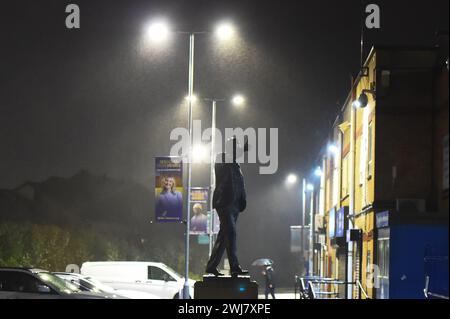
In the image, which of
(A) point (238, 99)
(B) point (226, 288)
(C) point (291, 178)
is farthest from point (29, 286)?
(C) point (291, 178)

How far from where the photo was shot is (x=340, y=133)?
119ft

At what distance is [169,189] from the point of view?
29141 mm

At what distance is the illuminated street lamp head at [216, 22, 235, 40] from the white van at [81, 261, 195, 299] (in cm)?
953

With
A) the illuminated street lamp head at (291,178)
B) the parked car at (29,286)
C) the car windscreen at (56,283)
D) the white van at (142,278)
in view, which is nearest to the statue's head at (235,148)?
the parked car at (29,286)

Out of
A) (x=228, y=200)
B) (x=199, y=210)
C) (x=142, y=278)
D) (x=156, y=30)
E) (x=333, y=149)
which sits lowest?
(x=142, y=278)

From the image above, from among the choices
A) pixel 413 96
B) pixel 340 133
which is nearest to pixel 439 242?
pixel 413 96

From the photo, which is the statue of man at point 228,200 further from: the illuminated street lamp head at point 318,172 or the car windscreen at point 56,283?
the illuminated street lamp head at point 318,172

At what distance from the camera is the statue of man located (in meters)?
15.7

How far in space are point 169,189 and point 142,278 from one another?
188 inches

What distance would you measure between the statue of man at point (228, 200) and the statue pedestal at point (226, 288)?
38 centimetres

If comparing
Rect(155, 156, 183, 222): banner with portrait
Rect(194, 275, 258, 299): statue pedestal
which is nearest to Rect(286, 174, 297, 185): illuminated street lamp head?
Rect(155, 156, 183, 222): banner with portrait

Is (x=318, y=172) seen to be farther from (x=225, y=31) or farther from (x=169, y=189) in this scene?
(x=225, y=31)
